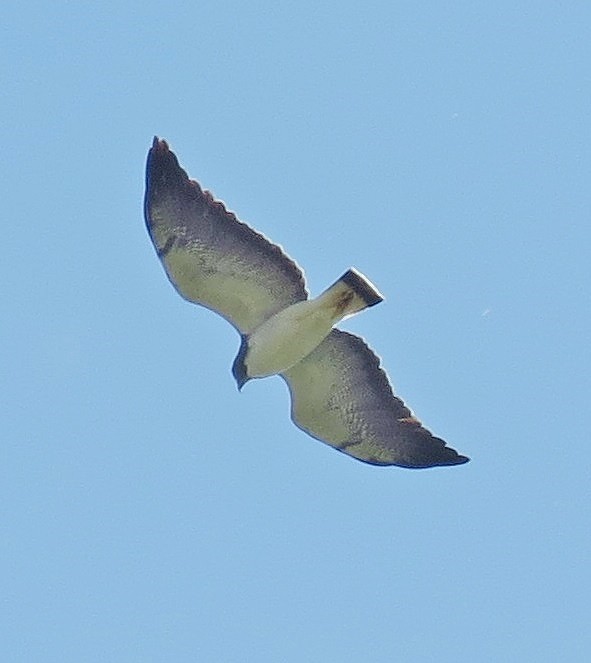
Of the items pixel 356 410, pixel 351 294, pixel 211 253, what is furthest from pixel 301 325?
pixel 356 410

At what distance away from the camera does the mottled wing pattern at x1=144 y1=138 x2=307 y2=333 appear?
55.0ft

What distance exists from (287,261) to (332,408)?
194 cm

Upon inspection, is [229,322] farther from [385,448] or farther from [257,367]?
[385,448]

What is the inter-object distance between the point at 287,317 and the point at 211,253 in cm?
91

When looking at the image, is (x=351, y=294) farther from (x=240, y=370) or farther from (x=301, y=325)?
(x=240, y=370)

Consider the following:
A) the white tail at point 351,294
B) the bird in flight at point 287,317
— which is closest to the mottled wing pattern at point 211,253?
the bird in flight at point 287,317

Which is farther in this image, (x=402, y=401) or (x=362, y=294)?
(x=402, y=401)

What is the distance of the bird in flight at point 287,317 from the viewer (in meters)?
16.9

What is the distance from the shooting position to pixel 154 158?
16688 millimetres

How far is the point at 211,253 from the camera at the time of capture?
1714 cm

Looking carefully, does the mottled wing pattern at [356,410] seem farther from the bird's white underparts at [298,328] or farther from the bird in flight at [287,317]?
the bird's white underparts at [298,328]

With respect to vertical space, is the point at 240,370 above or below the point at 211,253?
below

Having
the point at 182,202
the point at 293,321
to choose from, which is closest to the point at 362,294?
the point at 293,321

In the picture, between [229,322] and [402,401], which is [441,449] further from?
[229,322]
